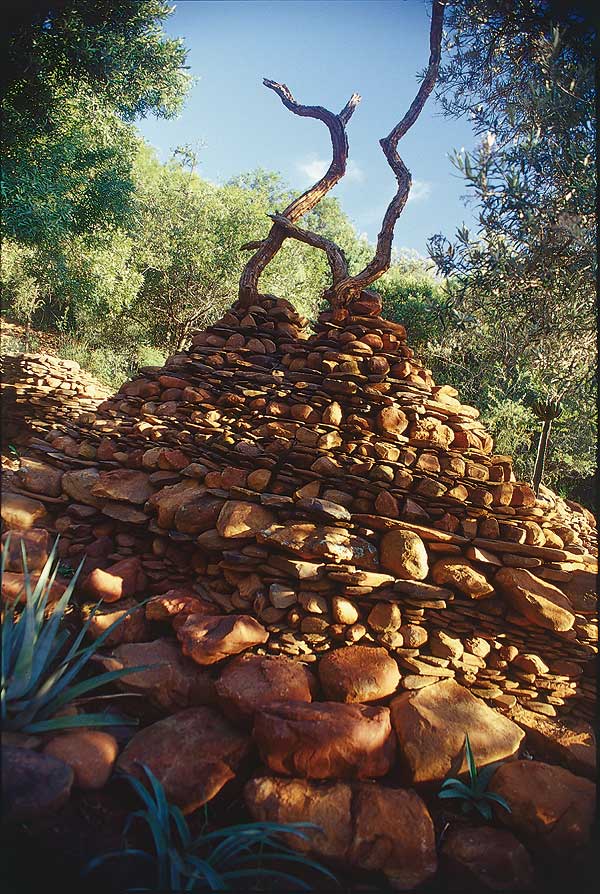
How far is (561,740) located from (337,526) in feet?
5.73

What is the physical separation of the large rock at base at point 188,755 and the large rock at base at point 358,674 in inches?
22.2

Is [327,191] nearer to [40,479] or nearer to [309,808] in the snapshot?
[40,479]

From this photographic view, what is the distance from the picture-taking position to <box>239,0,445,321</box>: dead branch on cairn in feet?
14.4

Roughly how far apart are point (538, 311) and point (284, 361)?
2194 mm

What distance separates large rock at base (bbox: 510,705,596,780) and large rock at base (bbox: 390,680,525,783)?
0.40 feet

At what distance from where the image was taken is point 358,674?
261 cm

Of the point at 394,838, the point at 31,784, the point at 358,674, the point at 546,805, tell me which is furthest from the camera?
the point at 358,674

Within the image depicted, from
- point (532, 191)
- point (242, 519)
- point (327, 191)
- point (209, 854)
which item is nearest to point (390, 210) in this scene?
point (327, 191)

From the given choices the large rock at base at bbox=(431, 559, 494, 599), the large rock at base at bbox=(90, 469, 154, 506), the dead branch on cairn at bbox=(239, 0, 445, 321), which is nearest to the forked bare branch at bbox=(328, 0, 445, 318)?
the dead branch on cairn at bbox=(239, 0, 445, 321)

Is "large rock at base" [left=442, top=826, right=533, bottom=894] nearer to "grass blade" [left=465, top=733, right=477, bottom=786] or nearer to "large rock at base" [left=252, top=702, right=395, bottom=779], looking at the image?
"grass blade" [left=465, top=733, right=477, bottom=786]

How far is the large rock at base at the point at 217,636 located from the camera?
2615 millimetres

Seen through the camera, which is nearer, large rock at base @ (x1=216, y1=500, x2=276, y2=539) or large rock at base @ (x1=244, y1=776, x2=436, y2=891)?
large rock at base @ (x1=244, y1=776, x2=436, y2=891)

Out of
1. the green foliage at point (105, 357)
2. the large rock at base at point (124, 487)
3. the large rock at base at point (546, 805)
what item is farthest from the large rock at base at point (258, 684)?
the green foliage at point (105, 357)

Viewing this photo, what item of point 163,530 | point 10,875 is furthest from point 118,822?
point 163,530
